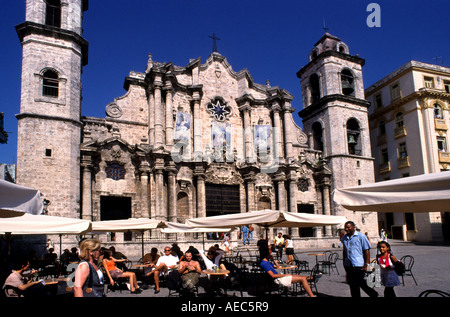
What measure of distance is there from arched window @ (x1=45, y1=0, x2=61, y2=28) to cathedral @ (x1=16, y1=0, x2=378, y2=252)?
0.25ft

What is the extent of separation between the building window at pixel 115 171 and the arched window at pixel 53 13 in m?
9.14

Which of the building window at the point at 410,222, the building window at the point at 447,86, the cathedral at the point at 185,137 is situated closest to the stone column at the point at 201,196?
the cathedral at the point at 185,137

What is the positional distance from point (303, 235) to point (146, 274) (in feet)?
65.8

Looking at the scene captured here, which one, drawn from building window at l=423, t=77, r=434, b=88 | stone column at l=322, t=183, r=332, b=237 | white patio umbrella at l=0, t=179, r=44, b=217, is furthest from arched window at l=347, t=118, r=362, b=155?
white patio umbrella at l=0, t=179, r=44, b=217

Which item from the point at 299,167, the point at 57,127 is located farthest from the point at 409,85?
the point at 57,127

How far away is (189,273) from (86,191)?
575 inches

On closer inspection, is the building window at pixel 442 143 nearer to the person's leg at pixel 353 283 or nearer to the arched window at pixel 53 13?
the person's leg at pixel 353 283

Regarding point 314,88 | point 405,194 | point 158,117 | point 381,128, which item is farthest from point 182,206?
point 381,128

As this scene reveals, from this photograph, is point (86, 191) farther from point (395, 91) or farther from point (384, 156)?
point (395, 91)

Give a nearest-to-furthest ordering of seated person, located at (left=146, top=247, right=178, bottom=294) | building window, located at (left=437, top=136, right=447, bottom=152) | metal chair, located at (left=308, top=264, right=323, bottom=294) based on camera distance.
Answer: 1. metal chair, located at (left=308, top=264, right=323, bottom=294)
2. seated person, located at (left=146, top=247, right=178, bottom=294)
3. building window, located at (left=437, top=136, right=447, bottom=152)

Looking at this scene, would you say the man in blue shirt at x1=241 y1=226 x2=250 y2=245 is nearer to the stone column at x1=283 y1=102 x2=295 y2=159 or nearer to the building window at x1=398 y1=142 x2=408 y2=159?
the stone column at x1=283 y1=102 x2=295 y2=159

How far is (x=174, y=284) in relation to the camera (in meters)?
8.58

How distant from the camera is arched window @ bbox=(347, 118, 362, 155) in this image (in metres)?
31.3
